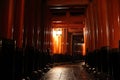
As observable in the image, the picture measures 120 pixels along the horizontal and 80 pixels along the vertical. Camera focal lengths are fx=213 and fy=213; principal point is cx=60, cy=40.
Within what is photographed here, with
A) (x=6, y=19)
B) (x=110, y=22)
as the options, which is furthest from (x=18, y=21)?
(x=110, y=22)

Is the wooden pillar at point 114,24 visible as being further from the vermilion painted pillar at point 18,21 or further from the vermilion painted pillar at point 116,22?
the vermilion painted pillar at point 18,21

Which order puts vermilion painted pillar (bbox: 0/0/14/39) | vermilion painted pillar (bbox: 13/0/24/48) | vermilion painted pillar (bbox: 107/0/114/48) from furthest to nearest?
vermilion painted pillar (bbox: 107/0/114/48)
vermilion painted pillar (bbox: 13/0/24/48)
vermilion painted pillar (bbox: 0/0/14/39)

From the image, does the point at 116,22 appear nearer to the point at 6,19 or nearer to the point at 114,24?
the point at 114,24

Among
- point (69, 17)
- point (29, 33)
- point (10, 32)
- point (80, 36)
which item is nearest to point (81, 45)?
point (80, 36)

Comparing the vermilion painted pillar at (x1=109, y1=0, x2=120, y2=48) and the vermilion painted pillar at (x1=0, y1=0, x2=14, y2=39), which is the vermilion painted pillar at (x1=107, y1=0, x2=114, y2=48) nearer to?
the vermilion painted pillar at (x1=109, y1=0, x2=120, y2=48)

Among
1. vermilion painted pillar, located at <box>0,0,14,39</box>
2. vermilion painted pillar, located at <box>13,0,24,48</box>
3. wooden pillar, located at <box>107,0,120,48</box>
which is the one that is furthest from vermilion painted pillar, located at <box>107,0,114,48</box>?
vermilion painted pillar, located at <box>0,0,14,39</box>

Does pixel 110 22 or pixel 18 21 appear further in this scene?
pixel 110 22

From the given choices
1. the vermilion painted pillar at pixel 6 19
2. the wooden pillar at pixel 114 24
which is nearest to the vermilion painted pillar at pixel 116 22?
the wooden pillar at pixel 114 24

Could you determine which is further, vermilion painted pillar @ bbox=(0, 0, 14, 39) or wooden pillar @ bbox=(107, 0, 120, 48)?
wooden pillar @ bbox=(107, 0, 120, 48)

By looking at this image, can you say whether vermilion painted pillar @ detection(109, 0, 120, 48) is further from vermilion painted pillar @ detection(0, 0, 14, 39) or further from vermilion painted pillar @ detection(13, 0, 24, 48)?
vermilion painted pillar @ detection(0, 0, 14, 39)

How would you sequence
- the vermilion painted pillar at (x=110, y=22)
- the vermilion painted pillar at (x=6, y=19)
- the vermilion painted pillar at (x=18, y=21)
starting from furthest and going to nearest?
the vermilion painted pillar at (x=110, y=22)
the vermilion painted pillar at (x=18, y=21)
the vermilion painted pillar at (x=6, y=19)

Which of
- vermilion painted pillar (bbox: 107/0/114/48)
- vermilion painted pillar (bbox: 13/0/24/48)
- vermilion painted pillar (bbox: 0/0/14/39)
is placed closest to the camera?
vermilion painted pillar (bbox: 0/0/14/39)

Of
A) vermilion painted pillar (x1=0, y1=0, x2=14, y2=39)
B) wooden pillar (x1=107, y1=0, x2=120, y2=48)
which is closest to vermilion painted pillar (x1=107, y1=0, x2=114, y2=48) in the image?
wooden pillar (x1=107, y1=0, x2=120, y2=48)

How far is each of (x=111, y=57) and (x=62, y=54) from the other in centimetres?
1434
